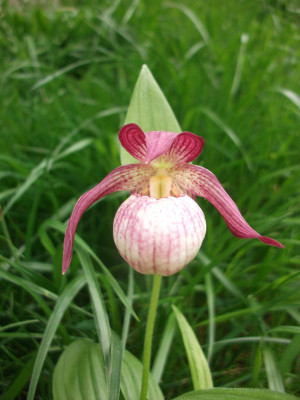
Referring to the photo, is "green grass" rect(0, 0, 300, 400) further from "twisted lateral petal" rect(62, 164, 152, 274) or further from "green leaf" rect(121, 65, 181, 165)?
"green leaf" rect(121, 65, 181, 165)

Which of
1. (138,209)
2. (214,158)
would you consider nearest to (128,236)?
(138,209)

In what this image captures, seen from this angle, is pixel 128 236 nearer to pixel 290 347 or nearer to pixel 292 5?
pixel 290 347

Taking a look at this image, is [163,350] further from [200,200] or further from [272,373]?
[200,200]

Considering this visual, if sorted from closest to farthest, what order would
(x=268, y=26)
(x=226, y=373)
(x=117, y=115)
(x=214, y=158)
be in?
(x=226, y=373) < (x=214, y=158) < (x=117, y=115) < (x=268, y=26)

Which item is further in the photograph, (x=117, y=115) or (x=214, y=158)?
(x=117, y=115)

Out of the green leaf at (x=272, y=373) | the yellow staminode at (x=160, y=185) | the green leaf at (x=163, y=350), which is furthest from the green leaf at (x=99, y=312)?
the green leaf at (x=272, y=373)

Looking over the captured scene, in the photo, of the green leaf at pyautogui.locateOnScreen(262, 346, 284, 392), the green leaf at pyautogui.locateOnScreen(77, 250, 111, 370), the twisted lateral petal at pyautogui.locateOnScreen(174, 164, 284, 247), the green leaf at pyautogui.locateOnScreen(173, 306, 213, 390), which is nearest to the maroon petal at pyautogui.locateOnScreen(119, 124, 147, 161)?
the twisted lateral petal at pyautogui.locateOnScreen(174, 164, 284, 247)
